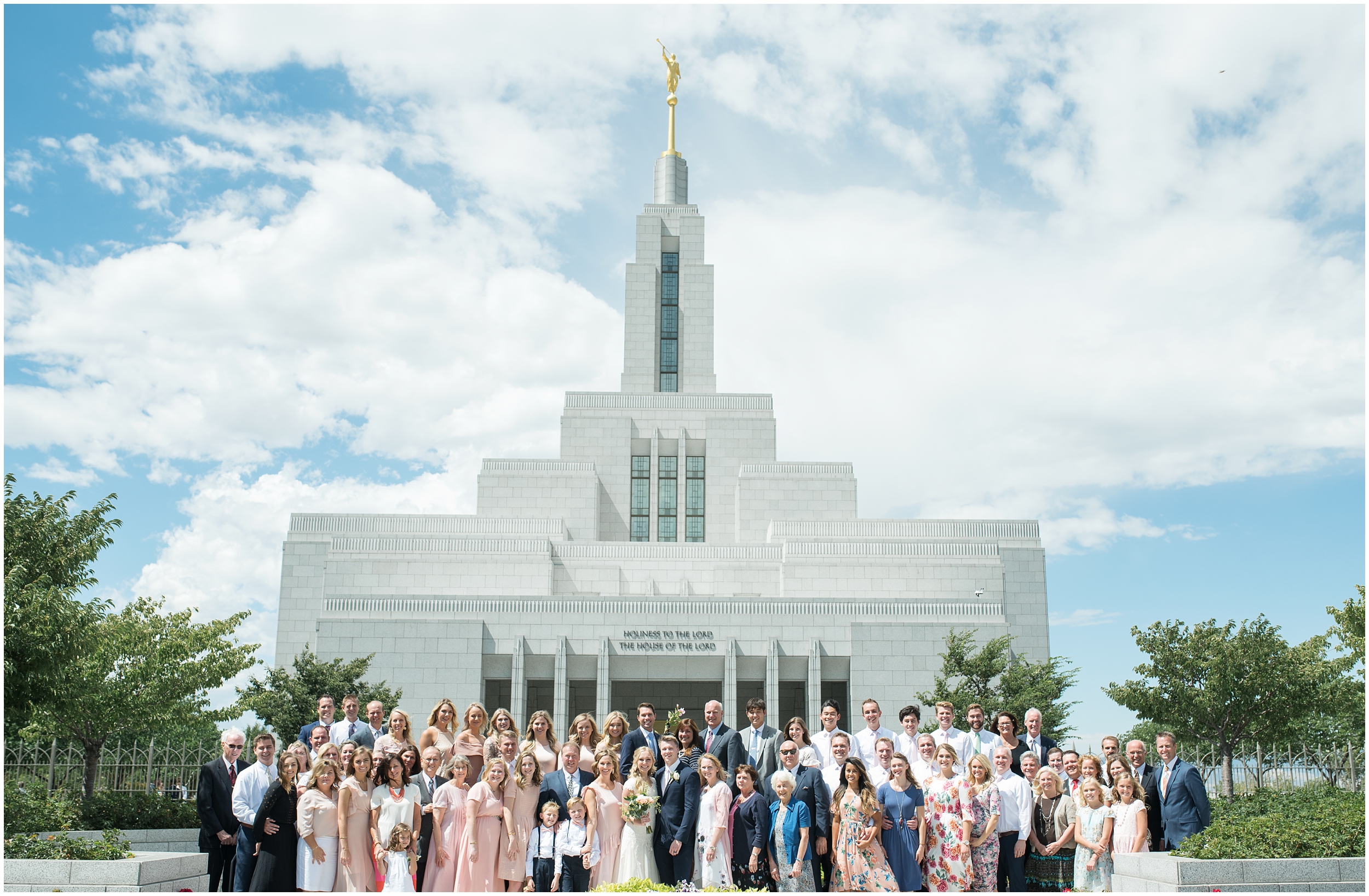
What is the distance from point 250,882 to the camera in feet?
32.0

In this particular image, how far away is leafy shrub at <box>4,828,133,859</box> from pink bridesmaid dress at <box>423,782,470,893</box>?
12.1ft

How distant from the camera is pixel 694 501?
4784 cm

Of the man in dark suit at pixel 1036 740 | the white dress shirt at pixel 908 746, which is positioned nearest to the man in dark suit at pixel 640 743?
the white dress shirt at pixel 908 746

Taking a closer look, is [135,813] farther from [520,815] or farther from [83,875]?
[520,815]

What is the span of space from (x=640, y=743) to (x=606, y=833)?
1.20 meters

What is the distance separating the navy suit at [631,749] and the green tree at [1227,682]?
20.7 meters

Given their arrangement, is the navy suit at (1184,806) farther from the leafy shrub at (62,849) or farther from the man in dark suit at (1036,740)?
the leafy shrub at (62,849)

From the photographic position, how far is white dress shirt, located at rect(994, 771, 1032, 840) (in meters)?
10.3

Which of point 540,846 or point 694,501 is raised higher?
point 694,501

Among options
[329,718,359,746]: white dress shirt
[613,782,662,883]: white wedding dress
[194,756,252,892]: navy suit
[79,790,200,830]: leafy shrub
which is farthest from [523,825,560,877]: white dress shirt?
[79,790,200,830]: leafy shrub

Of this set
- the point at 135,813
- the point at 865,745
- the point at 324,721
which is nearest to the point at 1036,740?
the point at 865,745

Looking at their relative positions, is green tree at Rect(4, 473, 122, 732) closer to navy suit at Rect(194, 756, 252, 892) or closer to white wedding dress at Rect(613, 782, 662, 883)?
navy suit at Rect(194, 756, 252, 892)

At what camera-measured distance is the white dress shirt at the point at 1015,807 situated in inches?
406

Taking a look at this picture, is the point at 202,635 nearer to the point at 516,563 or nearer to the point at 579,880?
the point at 516,563
